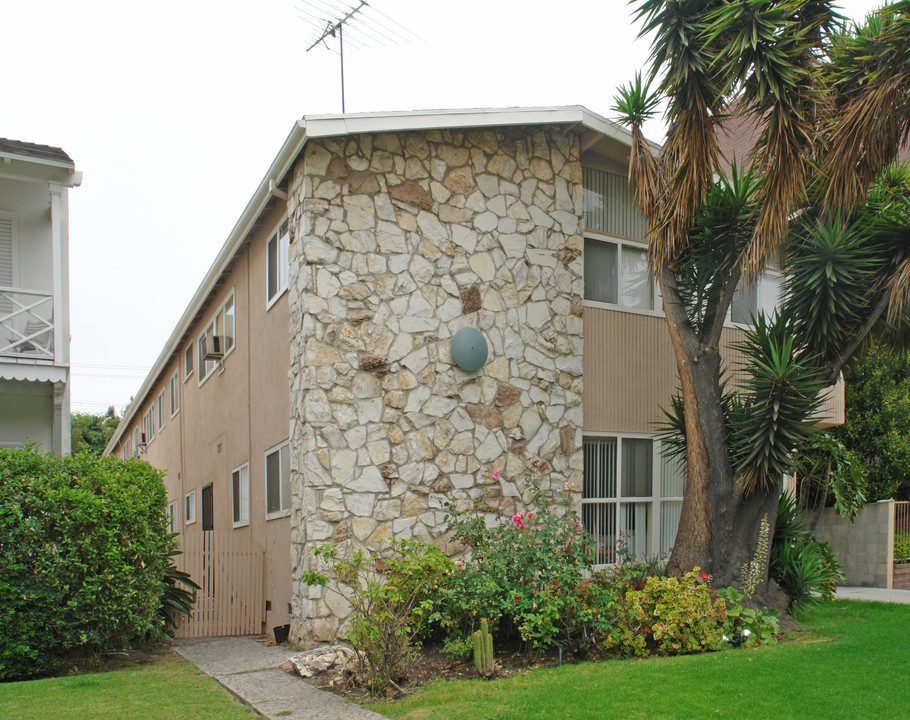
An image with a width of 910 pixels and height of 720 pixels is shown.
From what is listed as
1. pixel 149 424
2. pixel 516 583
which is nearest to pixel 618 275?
pixel 516 583

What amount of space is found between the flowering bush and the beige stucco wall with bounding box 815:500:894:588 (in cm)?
986

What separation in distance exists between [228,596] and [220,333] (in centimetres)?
547

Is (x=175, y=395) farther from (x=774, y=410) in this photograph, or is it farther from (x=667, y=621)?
(x=774, y=410)

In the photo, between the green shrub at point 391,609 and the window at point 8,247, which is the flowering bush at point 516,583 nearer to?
the green shrub at point 391,609

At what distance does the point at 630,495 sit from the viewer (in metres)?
11.8

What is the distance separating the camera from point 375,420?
32.6ft

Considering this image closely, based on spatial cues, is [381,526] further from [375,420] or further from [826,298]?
[826,298]

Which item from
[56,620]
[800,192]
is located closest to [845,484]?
[800,192]

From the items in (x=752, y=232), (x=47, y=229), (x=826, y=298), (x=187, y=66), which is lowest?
(x=826, y=298)

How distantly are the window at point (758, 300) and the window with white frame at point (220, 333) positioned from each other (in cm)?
852

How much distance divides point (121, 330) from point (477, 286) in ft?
127

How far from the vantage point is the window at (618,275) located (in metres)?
12.0

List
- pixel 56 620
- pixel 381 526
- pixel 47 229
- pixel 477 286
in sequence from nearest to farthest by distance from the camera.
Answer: pixel 56 620
pixel 381 526
pixel 477 286
pixel 47 229

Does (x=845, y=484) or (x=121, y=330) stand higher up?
(x=121, y=330)
